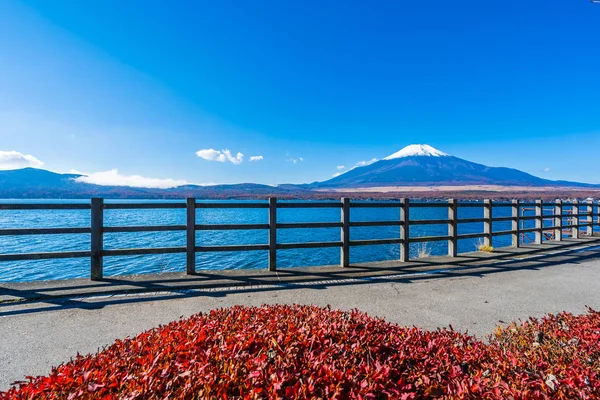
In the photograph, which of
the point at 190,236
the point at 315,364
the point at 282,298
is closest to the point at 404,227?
the point at 282,298

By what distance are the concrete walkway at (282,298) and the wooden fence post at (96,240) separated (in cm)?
27

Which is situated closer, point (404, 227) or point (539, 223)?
point (404, 227)

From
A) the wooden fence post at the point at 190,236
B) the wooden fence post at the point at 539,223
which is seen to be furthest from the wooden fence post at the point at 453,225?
the wooden fence post at the point at 190,236

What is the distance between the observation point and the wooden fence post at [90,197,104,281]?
5.90m

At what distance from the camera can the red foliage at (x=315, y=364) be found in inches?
60.4

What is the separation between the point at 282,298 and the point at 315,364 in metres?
3.30

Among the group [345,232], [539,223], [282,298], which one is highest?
[345,232]

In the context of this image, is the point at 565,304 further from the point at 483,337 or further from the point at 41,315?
the point at 41,315

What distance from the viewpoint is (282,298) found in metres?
5.02

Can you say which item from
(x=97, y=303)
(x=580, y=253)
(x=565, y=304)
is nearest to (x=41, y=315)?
(x=97, y=303)

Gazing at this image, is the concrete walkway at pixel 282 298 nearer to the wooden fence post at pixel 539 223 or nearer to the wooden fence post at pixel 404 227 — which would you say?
the wooden fence post at pixel 404 227

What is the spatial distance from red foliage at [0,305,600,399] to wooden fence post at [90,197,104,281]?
Result: 4.22 metres

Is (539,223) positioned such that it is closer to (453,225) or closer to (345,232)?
(453,225)

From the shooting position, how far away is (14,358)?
3.09m
